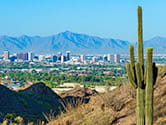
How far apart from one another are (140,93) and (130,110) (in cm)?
391

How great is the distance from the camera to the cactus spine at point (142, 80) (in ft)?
24.2

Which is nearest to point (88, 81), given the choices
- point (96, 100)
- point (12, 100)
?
point (12, 100)

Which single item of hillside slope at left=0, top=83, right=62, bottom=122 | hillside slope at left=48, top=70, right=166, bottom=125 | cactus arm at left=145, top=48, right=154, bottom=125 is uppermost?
cactus arm at left=145, top=48, right=154, bottom=125

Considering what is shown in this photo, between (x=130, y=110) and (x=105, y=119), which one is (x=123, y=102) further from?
(x=105, y=119)

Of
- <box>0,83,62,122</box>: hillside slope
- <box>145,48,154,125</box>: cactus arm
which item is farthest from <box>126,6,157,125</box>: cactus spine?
<box>0,83,62,122</box>: hillside slope

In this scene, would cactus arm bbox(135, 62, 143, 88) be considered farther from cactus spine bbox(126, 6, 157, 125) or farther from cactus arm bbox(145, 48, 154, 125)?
cactus arm bbox(145, 48, 154, 125)

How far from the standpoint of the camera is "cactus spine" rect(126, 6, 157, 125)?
737 centimetres

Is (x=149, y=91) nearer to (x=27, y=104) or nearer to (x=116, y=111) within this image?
(x=116, y=111)

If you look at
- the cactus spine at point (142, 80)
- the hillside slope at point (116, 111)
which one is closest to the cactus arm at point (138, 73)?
the cactus spine at point (142, 80)

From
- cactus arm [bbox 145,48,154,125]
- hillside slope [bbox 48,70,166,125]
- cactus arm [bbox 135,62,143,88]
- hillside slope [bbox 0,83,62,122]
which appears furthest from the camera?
hillside slope [bbox 0,83,62,122]

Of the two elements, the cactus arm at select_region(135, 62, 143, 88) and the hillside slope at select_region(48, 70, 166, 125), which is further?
the hillside slope at select_region(48, 70, 166, 125)

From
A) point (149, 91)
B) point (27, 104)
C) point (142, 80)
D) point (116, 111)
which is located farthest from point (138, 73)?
point (27, 104)

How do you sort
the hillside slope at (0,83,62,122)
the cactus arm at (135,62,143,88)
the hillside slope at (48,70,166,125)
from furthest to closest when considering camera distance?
the hillside slope at (0,83,62,122) → the hillside slope at (48,70,166,125) → the cactus arm at (135,62,143,88)

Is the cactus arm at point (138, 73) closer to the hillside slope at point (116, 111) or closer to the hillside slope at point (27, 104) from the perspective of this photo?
the hillside slope at point (116, 111)
